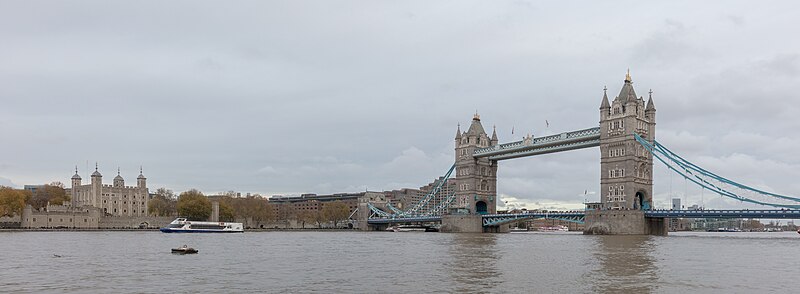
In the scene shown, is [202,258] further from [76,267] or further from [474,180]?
[474,180]

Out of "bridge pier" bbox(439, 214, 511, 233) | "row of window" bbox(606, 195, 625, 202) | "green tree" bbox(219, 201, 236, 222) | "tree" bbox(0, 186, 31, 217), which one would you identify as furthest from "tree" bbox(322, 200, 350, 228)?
"row of window" bbox(606, 195, 625, 202)

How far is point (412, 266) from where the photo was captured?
141ft

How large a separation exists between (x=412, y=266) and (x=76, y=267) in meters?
20.0

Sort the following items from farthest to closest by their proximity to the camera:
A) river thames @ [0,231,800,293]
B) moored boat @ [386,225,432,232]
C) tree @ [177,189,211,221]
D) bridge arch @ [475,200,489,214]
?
moored boat @ [386,225,432,232] → tree @ [177,189,211,221] → bridge arch @ [475,200,489,214] → river thames @ [0,231,800,293]

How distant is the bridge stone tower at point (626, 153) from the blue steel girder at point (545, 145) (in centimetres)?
448

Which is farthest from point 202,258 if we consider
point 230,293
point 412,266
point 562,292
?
point 562,292

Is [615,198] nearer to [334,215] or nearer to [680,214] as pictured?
[680,214]

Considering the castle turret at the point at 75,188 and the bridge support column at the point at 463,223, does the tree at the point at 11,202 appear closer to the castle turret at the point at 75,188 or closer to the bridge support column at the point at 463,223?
the castle turret at the point at 75,188

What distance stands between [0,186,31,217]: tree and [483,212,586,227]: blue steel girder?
87.4 meters

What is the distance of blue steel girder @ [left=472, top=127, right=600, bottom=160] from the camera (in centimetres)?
10975

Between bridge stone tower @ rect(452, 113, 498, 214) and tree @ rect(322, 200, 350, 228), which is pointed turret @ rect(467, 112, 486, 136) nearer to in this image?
bridge stone tower @ rect(452, 113, 498, 214)

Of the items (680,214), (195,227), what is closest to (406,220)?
(195,227)

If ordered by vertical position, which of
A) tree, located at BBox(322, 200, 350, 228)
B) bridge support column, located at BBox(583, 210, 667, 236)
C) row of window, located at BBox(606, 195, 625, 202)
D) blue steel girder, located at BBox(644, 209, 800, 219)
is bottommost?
tree, located at BBox(322, 200, 350, 228)

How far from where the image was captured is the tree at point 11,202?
424 ft
